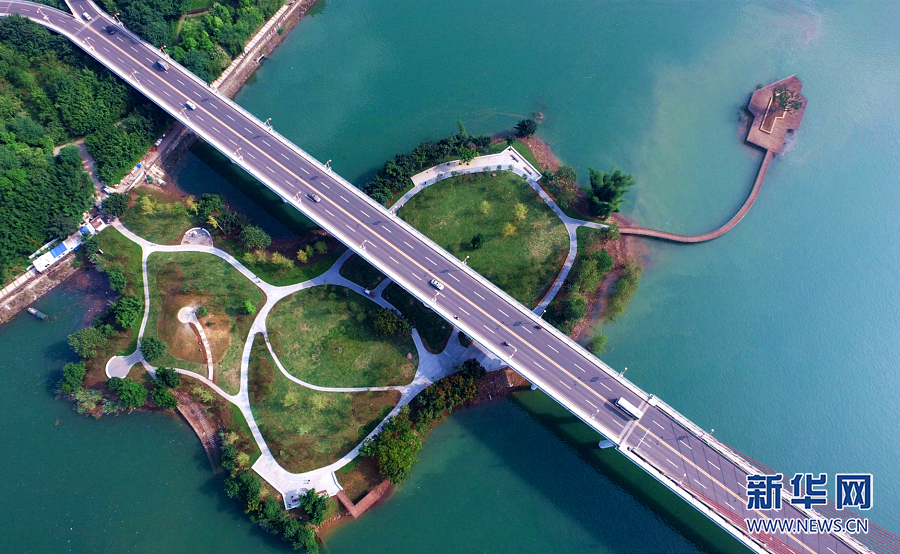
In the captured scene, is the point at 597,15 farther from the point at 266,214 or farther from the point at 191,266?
the point at 191,266

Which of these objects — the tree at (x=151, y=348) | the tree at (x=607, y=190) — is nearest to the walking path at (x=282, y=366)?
the tree at (x=151, y=348)

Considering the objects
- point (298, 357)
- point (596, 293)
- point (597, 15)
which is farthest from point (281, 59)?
point (596, 293)

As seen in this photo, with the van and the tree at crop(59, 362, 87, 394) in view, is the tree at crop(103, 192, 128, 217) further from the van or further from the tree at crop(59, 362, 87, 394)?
the van

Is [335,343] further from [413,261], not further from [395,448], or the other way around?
[395,448]

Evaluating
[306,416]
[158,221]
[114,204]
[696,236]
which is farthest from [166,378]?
[696,236]

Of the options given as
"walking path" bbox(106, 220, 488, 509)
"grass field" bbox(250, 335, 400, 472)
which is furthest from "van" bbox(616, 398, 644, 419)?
A: "grass field" bbox(250, 335, 400, 472)
